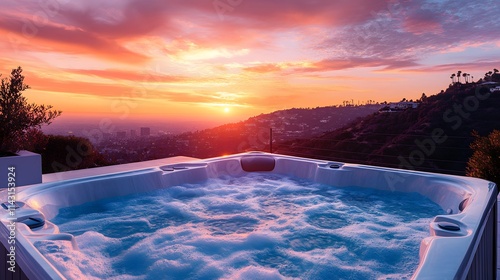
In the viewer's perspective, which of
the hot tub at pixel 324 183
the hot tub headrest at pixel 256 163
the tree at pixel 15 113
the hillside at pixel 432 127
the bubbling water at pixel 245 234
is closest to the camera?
the hot tub at pixel 324 183

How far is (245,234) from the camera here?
2.05 metres

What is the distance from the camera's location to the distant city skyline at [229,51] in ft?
12.0

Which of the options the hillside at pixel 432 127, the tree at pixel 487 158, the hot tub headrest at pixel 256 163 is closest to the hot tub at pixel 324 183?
the hot tub headrest at pixel 256 163

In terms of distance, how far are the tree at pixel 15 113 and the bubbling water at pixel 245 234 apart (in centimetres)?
153

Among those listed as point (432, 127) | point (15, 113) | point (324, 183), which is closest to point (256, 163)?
point (324, 183)

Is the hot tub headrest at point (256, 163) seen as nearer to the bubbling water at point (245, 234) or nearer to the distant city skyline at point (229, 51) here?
the bubbling water at point (245, 234)

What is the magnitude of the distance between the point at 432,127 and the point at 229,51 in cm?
901

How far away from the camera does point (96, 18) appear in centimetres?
378

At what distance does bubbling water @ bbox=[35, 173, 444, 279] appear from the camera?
1599mm

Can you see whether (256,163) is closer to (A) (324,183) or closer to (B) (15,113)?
(A) (324,183)

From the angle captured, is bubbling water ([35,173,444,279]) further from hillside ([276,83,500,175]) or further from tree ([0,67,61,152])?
hillside ([276,83,500,175])

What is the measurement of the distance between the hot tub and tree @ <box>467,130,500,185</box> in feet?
3.92

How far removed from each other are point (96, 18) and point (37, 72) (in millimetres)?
869

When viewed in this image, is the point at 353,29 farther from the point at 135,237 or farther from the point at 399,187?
the point at 135,237
